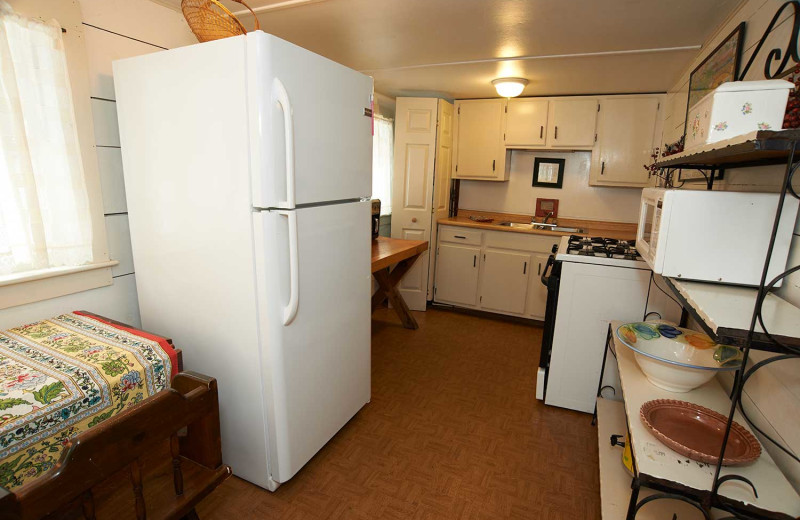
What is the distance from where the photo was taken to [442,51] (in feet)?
8.21

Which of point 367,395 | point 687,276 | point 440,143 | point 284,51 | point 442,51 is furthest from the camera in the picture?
point 440,143

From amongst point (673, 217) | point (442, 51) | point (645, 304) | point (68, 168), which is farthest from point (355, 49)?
point (645, 304)

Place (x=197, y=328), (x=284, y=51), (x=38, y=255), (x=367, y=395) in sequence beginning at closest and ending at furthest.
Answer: (x=284, y=51)
(x=38, y=255)
(x=197, y=328)
(x=367, y=395)

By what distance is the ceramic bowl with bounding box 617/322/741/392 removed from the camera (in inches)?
53.9

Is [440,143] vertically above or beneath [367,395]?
above

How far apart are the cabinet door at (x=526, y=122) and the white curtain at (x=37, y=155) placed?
131 inches

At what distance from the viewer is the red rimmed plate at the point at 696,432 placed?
1077 millimetres

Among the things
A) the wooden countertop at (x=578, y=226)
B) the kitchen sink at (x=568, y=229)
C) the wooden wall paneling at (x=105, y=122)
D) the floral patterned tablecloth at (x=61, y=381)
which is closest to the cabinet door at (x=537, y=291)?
the wooden countertop at (x=578, y=226)

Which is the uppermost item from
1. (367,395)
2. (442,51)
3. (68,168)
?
(442,51)

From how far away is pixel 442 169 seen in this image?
13.1ft

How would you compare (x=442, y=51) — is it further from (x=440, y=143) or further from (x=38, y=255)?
(x=38, y=255)

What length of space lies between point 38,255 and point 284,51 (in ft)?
4.01

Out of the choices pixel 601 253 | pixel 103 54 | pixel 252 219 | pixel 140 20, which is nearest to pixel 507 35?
pixel 601 253

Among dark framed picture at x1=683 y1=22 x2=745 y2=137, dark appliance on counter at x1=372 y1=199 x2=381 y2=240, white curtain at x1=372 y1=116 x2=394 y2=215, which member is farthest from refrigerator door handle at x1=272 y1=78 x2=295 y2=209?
white curtain at x1=372 y1=116 x2=394 y2=215
